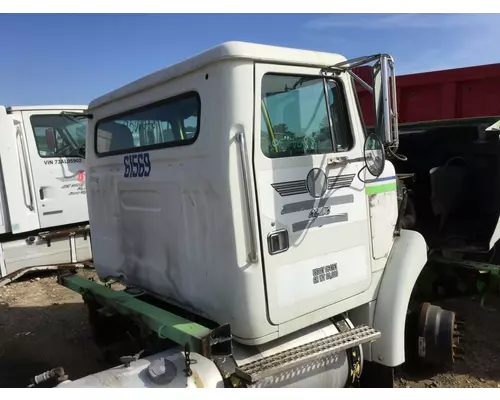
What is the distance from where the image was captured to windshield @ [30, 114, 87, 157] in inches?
271

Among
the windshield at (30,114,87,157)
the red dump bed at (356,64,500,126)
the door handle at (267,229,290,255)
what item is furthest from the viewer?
the windshield at (30,114,87,157)

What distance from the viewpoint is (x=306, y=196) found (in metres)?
2.69

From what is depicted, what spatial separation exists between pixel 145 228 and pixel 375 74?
1814 mm

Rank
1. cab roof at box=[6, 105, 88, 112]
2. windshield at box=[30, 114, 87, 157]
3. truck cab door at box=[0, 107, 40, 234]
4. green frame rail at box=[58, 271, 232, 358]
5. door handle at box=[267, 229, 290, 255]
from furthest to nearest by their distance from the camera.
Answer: windshield at box=[30, 114, 87, 157] → cab roof at box=[6, 105, 88, 112] → truck cab door at box=[0, 107, 40, 234] → door handle at box=[267, 229, 290, 255] → green frame rail at box=[58, 271, 232, 358]

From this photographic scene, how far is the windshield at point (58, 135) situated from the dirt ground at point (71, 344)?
7.28 ft

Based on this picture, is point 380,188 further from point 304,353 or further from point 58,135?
point 58,135

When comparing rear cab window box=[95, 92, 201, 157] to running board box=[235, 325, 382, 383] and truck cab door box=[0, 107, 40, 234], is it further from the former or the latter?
truck cab door box=[0, 107, 40, 234]

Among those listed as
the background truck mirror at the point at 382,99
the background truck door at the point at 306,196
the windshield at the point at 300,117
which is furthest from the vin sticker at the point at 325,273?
the background truck mirror at the point at 382,99

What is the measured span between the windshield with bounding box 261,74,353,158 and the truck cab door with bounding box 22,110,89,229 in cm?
525

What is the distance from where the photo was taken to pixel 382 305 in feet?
10.0

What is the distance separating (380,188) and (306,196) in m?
0.72

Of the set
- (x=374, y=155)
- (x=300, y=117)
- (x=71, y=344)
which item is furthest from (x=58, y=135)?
(x=374, y=155)

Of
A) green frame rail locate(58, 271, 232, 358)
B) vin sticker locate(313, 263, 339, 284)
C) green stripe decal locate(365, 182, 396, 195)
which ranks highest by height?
green stripe decal locate(365, 182, 396, 195)

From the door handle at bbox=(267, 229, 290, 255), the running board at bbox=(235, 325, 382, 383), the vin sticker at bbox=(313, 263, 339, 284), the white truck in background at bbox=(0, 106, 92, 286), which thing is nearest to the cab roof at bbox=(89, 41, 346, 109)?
the door handle at bbox=(267, 229, 290, 255)
